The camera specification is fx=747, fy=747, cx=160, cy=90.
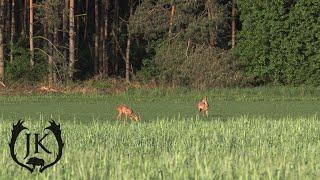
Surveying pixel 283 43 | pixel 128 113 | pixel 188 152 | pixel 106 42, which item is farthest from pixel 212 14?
pixel 188 152

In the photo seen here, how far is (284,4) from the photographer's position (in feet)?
134

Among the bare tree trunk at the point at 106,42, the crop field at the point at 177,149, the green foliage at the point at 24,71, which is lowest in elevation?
the crop field at the point at 177,149

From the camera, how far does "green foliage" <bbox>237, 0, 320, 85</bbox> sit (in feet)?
131

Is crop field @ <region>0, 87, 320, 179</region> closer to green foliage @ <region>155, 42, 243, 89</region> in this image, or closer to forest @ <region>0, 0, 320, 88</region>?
green foliage @ <region>155, 42, 243, 89</region>

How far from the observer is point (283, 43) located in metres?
40.4

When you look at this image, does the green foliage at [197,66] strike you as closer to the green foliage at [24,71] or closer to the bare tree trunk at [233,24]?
the bare tree trunk at [233,24]

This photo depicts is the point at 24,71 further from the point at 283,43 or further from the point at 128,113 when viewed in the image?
the point at 128,113

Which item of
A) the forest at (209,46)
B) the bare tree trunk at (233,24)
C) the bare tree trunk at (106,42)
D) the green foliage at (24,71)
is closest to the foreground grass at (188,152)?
the forest at (209,46)

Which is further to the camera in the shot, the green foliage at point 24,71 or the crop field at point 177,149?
the green foliage at point 24,71

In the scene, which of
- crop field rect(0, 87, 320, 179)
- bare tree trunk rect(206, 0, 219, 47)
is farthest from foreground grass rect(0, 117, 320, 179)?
bare tree trunk rect(206, 0, 219, 47)

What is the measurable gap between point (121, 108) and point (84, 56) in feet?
112

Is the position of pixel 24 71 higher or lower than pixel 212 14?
lower

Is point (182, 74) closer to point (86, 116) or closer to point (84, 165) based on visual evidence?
point (86, 116)

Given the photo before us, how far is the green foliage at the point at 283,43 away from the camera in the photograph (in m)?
40.0
